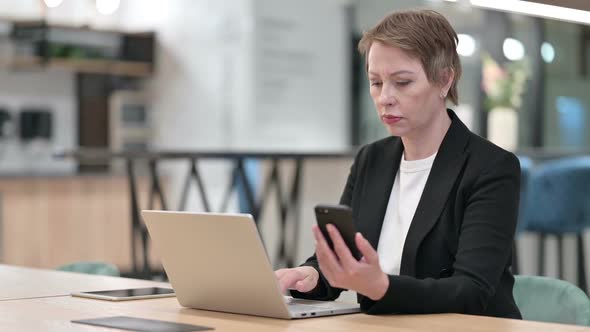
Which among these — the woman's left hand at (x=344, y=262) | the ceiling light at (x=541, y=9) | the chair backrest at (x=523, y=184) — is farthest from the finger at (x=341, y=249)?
the chair backrest at (x=523, y=184)

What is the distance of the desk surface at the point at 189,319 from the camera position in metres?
1.49

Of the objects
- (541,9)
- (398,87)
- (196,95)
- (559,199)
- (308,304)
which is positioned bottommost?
(559,199)

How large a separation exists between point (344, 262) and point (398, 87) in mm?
483

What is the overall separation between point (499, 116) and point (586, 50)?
821mm

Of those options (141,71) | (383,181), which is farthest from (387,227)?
(141,71)

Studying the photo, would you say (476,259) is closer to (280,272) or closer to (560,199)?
(280,272)

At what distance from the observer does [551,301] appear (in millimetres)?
1872

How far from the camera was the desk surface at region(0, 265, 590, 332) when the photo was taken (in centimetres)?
149

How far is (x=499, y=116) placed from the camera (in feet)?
20.9

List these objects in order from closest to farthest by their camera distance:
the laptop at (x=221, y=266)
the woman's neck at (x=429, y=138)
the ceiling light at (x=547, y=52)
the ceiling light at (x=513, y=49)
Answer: the laptop at (x=221, y=266), the woman's neck at (x=429, y=138), the ceiling light at (x=547, y=52), the ceiling light at (x=513, y=49)

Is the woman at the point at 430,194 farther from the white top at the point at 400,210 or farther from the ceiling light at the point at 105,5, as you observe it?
the ceiling light at the point at 105,5

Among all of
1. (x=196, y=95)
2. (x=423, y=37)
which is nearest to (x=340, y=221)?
(x=423, y=37)

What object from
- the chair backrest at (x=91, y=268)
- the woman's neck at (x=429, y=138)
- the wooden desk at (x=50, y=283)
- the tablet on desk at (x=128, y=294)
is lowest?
the chair backrest at (x=91, y=268)

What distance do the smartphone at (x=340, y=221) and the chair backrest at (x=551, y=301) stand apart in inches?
21.0
